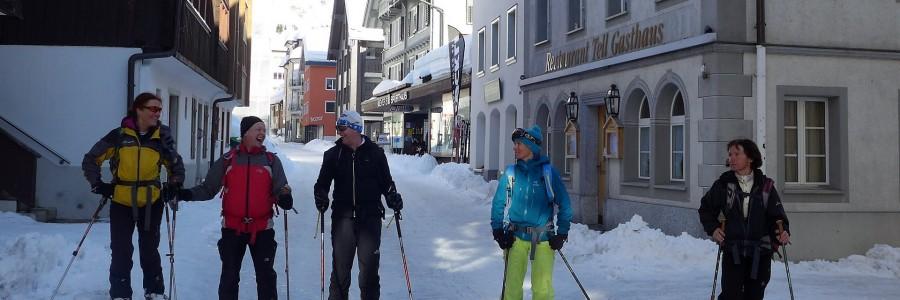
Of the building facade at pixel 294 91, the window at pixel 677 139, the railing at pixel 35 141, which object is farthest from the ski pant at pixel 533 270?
the building facade at pixel 294 91

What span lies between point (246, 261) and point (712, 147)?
6507 millimetres

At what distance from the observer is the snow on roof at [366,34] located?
159 feet

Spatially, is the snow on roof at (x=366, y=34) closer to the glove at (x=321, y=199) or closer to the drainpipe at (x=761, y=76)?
the drainpipe at (x=761, y=76)

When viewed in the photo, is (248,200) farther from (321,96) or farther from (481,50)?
(321,96)

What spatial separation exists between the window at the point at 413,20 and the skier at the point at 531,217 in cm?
3470

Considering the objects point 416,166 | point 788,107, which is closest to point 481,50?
point 416,166

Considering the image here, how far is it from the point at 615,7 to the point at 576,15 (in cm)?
178

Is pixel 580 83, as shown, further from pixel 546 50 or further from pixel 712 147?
pixel 712 147

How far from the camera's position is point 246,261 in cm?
942

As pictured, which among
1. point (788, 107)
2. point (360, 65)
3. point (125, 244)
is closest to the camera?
point (125, 244)

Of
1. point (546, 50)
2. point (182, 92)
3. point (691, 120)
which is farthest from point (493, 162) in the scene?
point (691, 120)

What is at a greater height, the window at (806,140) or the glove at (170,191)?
the window at (806,140)

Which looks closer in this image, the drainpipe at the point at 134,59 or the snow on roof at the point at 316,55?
the drainpipe at the point at 134,59

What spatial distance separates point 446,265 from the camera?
9766 millimetres
